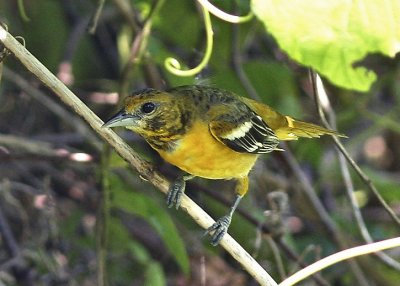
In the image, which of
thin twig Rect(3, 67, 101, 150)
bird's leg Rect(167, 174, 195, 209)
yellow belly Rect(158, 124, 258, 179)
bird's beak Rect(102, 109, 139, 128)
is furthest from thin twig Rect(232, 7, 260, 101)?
bird's beak Rect(102, 109, 139, 128)

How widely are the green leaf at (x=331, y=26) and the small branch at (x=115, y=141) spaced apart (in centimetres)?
63

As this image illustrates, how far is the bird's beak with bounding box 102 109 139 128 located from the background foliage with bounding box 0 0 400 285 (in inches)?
24.5

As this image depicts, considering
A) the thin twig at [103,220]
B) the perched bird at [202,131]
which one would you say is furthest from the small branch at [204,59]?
the thin twig at [103,220]

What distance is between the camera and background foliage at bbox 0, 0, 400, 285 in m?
4.32

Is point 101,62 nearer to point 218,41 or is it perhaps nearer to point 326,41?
point 218,41

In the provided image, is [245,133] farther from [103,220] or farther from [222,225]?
[103,220]

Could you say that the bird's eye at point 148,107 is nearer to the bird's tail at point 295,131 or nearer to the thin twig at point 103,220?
the thin twig at point 103,220

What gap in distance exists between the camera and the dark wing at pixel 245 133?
11.9ft

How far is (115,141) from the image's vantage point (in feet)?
9.70

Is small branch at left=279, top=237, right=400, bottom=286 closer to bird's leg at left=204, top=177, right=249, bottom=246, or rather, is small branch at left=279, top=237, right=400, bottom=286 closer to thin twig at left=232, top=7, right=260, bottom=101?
bird's leg at left=204, top=177, right=249, bottom=246

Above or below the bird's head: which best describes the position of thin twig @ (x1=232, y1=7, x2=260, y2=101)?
above

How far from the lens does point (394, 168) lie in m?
6.64

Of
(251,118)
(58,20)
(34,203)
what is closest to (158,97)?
(251,118)

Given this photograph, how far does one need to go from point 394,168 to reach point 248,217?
2451 mm
